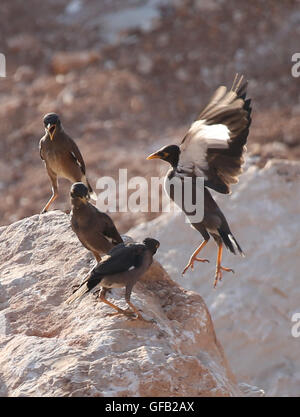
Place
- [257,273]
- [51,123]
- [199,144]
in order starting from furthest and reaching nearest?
[257,273], [51,123], [199,144]

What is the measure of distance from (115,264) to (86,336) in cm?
56

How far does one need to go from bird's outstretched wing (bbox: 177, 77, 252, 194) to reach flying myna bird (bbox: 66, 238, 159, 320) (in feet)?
4.76

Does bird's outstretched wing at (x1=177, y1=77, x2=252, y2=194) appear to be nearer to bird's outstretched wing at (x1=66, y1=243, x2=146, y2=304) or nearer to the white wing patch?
the white wing patch

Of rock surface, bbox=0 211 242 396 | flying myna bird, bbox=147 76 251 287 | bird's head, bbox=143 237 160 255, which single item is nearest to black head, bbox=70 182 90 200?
rock surface, bbox=0 211 242 396

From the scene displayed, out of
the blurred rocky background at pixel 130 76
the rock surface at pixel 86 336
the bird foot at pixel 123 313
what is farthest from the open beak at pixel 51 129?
the blurred rocky background at pixel 130 76

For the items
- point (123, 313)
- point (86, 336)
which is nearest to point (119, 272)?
point (123, 313)

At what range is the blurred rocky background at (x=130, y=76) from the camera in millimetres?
14625

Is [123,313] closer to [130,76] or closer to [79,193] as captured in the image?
[79,193]

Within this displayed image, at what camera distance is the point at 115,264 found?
17.9 ft

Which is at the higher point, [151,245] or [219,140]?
[219,140]

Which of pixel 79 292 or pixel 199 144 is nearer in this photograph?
pixel 79 292

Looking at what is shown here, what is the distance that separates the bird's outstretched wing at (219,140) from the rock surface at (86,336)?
1.11m

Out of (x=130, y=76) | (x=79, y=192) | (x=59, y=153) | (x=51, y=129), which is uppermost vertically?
(x=51, y=129)

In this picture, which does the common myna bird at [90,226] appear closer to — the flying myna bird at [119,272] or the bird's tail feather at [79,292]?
the flying myna bird at [119,272]
